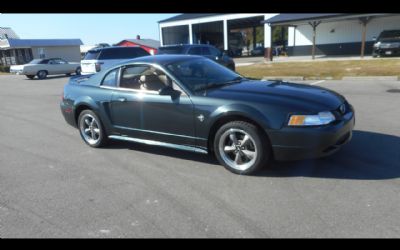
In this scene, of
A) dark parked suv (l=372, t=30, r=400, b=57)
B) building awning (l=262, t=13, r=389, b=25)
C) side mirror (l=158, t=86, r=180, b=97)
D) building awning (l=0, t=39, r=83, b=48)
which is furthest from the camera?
building awning (l=0, t=39, r=83, b=48)

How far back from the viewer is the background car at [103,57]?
52.1ft

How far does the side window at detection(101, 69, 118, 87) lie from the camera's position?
5.32m

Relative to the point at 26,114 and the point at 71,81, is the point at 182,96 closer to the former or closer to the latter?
the point at 71,81

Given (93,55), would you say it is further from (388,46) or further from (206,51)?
(388,46)

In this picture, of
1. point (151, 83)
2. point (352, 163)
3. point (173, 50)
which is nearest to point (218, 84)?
point (151, 83)

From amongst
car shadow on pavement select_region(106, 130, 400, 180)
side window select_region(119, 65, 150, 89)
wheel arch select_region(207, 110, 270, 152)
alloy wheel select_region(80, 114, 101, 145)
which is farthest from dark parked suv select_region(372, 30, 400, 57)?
alloy wheel select_region(80, 114, 101, 145)

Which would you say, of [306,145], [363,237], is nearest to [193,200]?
[306,145]

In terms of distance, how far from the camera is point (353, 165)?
167 inches

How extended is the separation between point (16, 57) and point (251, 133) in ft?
152

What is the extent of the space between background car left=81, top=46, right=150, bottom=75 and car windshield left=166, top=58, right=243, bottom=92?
11.6 meters

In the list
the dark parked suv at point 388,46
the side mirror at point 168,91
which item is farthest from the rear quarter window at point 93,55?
the dark parked suv at point 388,46

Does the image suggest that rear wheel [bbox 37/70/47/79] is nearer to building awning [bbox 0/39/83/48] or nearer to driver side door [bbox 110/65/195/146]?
building awning [bbox 0/39/83/48]

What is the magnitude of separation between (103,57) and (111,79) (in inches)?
458

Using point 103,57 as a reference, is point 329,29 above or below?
above
